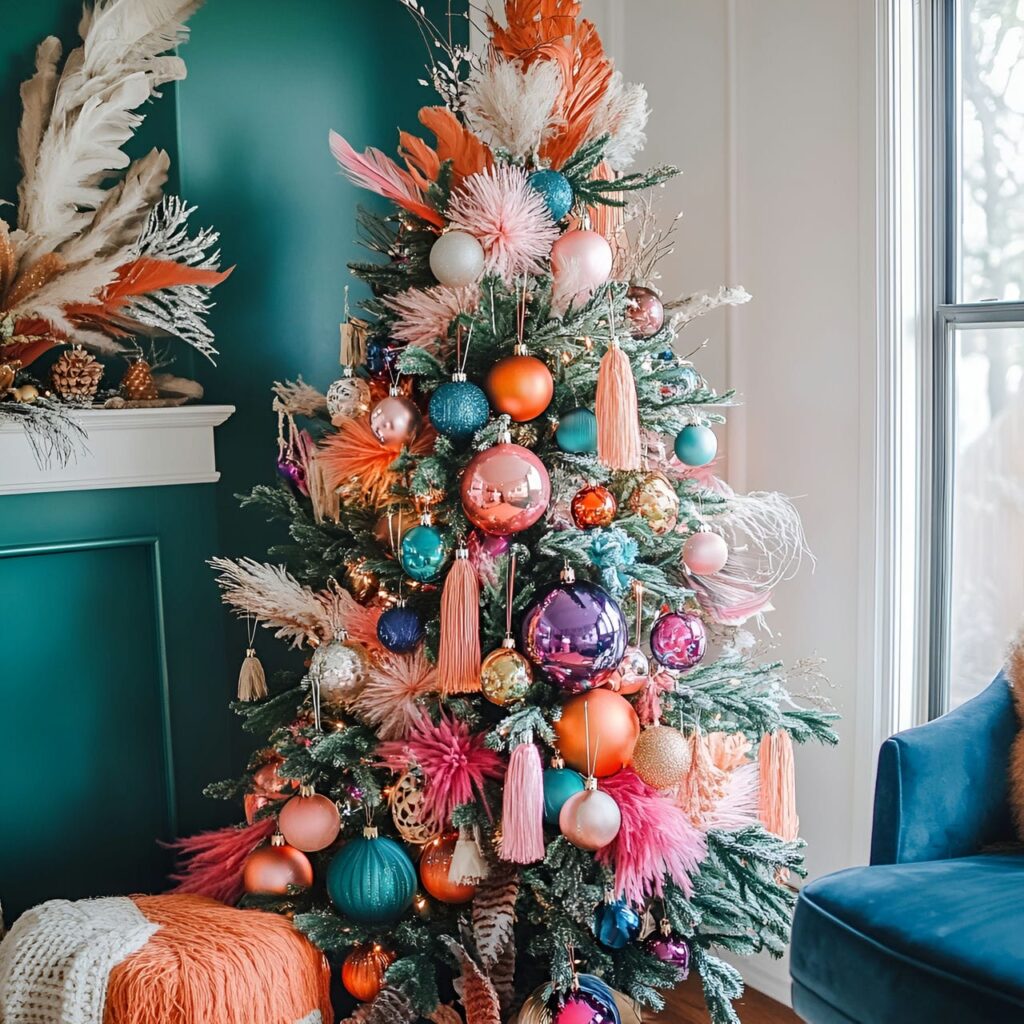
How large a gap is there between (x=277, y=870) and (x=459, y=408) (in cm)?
82

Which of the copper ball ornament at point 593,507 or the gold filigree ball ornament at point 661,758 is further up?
the copper ball ornament at point 593,507

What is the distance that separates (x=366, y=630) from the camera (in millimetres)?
1734

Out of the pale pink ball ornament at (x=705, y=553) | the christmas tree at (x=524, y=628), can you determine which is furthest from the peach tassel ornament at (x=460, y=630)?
the pale pink ball ornament at (x=705, y=553)

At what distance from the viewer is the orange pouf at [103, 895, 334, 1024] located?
1.54 meters

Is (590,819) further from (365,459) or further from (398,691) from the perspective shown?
(365,459)

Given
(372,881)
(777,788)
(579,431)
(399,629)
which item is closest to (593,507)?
(579,431)

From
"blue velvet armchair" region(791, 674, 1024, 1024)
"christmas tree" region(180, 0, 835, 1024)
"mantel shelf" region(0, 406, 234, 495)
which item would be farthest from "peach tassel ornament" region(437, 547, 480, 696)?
"mantel shelf" region(0, 406, 234, 495)

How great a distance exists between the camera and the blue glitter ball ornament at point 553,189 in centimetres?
164

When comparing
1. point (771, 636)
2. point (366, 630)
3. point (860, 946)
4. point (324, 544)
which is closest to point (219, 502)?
point (324, 544)

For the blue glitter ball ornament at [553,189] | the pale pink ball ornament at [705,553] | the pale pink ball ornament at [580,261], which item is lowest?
the pale pink ball ornament at [705,553]

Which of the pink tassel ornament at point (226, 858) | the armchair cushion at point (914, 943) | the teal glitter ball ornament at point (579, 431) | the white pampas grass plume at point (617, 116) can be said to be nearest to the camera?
the armchair cushion at point (914, 943)

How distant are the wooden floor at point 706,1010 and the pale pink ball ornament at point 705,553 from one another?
923 millimetres

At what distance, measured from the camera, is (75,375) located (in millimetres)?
1965

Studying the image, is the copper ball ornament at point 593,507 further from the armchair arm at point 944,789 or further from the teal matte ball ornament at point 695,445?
the armchair arm at point 944,789
